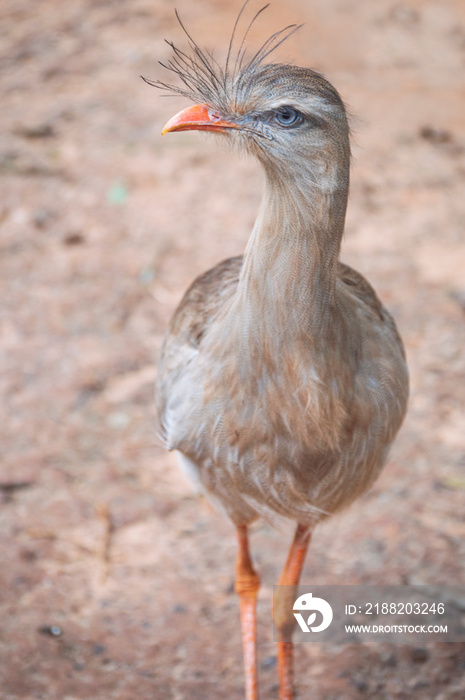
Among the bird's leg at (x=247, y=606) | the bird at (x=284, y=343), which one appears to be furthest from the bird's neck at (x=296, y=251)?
the bird's leg at (x=247, y=606)

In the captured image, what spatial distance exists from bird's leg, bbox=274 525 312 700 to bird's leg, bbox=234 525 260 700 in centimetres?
8

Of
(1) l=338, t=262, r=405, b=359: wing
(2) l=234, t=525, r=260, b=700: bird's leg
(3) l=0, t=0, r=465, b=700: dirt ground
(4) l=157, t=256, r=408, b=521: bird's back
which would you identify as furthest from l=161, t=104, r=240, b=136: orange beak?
(3) l=0, t=0, r=465, b=700: dirt ground

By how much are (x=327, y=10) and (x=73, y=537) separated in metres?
5.40

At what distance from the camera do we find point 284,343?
1.85 metres

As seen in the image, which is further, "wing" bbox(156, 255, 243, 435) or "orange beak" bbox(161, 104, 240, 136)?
"wing" bbox(156, 255, 243, 435)

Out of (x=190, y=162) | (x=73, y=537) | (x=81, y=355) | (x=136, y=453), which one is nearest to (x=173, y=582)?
(x=73, y=537)

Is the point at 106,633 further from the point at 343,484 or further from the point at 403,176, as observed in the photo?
the point at 403,176

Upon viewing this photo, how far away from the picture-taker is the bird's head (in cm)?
170

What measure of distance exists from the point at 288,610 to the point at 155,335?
1.75m

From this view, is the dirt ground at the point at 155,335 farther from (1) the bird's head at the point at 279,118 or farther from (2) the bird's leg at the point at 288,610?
(1) the bird's head at the point at 279,118

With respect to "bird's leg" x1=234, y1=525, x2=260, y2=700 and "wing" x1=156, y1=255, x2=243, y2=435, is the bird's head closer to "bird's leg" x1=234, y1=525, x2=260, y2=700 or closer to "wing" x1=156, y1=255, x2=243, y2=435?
"wing" x1=156, y1=255, x2=243, y2=435

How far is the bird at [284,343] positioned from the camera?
172 centimetres

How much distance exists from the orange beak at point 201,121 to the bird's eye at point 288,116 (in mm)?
99

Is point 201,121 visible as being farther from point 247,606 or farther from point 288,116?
point 247,606
